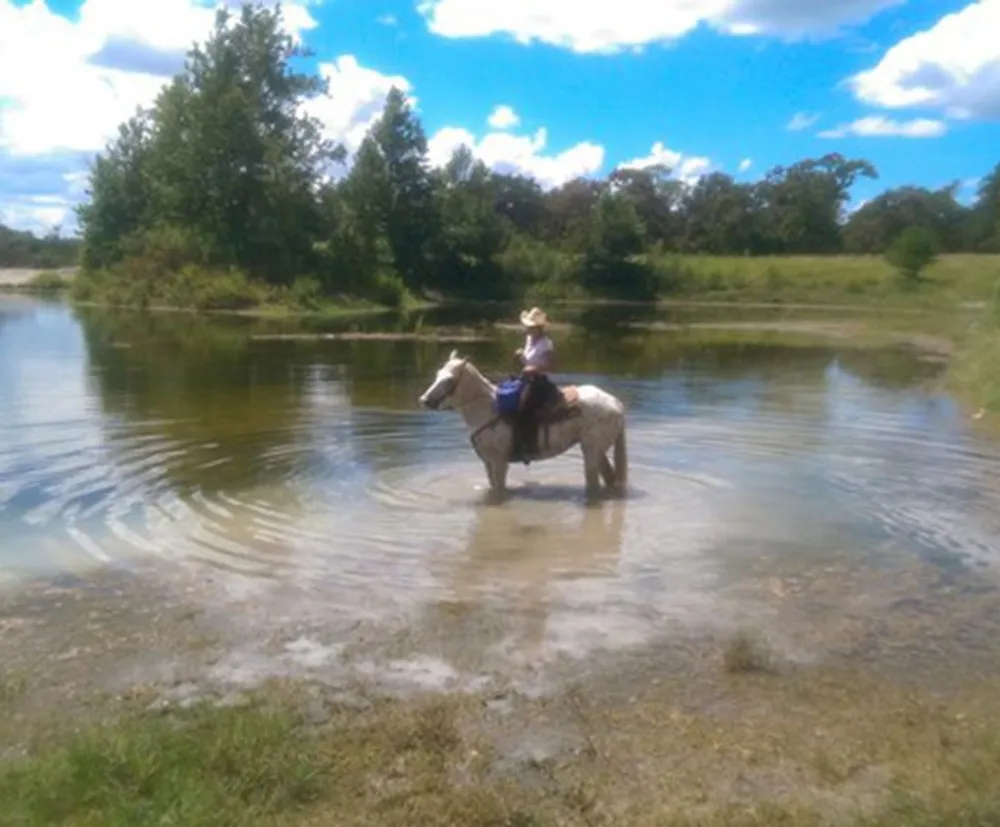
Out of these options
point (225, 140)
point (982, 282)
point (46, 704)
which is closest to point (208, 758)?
point (46, 704)

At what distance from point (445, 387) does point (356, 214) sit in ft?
232

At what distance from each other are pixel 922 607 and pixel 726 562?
197 cm

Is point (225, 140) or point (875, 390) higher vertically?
point (225, 140)

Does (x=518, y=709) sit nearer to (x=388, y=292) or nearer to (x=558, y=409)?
(x=558, y=409)

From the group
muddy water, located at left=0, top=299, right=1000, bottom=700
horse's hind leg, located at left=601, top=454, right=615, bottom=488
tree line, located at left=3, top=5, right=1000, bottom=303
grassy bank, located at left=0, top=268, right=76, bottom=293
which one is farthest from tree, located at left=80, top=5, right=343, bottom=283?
horse's hind leg, located at left=601, top=454, right=615, bottom=488

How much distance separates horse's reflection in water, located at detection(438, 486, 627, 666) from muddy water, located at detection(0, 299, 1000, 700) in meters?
0.04

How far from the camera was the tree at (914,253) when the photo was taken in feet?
267

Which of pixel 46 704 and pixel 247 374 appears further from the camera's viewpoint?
pixel 247 374

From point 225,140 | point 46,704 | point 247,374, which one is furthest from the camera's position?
point 225,140

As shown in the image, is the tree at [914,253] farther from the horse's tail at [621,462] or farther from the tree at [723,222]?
the horse's tail at [621,462]

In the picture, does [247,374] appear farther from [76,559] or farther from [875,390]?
[76,559]

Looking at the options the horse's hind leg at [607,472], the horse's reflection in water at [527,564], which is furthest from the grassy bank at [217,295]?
the horse's reflection in water at [527,564]

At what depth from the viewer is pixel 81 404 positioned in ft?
71.5

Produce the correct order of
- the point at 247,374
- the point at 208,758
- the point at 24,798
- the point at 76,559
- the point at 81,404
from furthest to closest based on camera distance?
1. the point at 247,374
2. the point at 81,404
3. the point at 76,559
4. the point at 208,758
5. the point at 24,798
